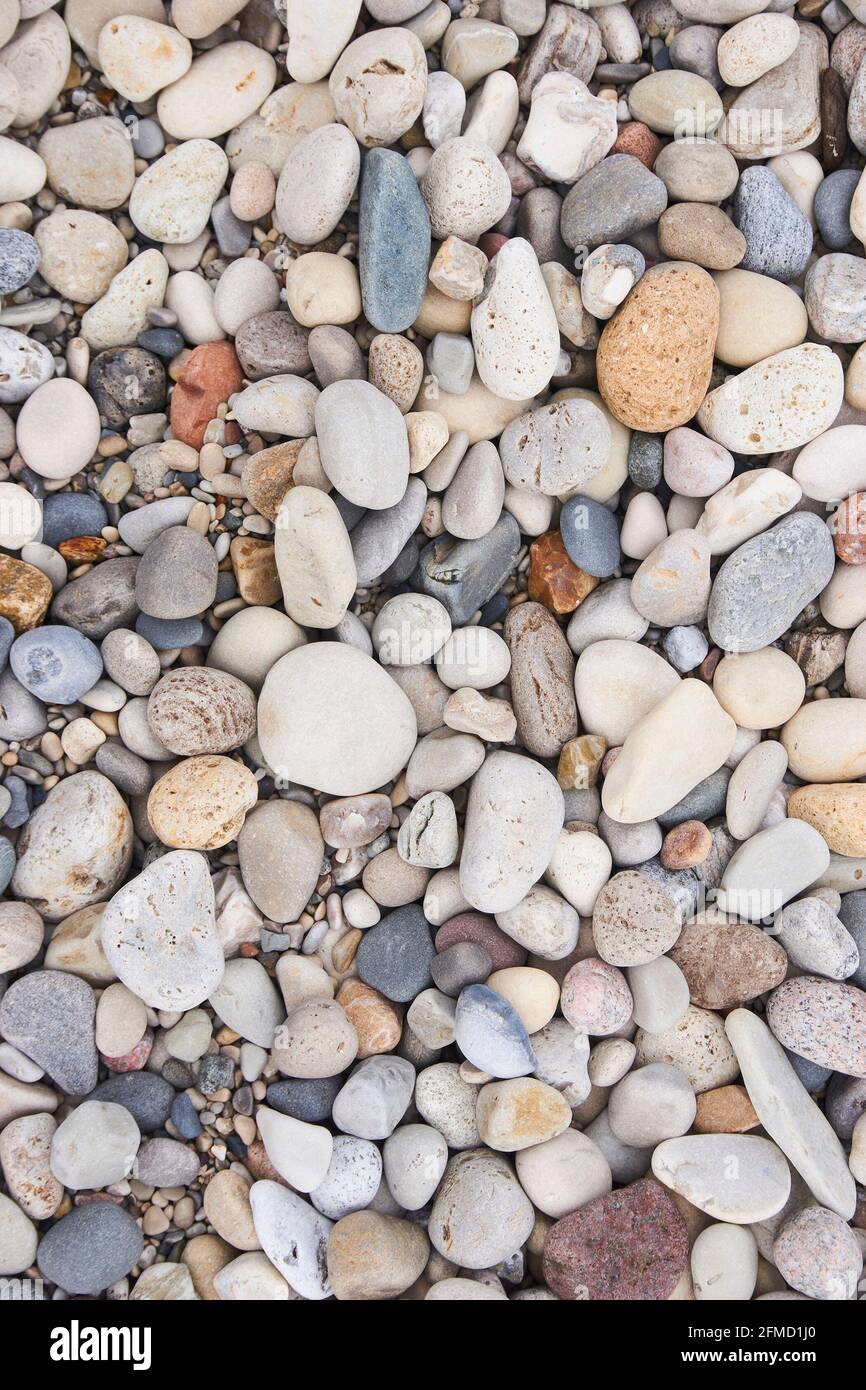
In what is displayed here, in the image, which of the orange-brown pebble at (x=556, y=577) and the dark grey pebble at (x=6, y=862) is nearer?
the dark grey pebble at (x=6, y=862)

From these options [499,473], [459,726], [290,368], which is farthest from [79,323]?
[459,726]

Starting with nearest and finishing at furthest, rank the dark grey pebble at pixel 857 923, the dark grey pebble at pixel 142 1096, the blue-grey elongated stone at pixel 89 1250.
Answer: the blue-grey elongated stone at pixel 89 1250, the dark grey pebble at pixel 142 1096, the dark grey pebble at pixel 857 923

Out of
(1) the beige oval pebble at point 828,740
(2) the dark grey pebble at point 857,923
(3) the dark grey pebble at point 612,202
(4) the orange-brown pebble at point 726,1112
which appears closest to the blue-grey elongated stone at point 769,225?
(3) the dark grey pebble at point 612,202

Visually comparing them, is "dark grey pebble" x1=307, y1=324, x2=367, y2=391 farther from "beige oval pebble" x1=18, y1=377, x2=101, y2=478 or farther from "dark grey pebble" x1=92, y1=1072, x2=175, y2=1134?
"dark grey pebble" x1=92, y1=1072, x2=175, y2=1134

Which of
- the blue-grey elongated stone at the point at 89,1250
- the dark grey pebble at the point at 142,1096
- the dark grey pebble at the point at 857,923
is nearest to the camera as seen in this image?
the blue-grey elongated stone at the point at 89,1250

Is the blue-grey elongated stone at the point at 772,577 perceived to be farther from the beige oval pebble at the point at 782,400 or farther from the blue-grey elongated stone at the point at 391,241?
the blue-grey elongated stone at the point at 391,241

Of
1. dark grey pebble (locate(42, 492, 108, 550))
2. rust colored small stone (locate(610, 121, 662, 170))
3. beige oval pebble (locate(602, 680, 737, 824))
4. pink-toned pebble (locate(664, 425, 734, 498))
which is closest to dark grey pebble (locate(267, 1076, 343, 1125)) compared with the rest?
beige oval pebble (locate(602, 680, 737, 824))

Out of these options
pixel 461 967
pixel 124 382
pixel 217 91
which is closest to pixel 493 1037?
pixel 461 967
